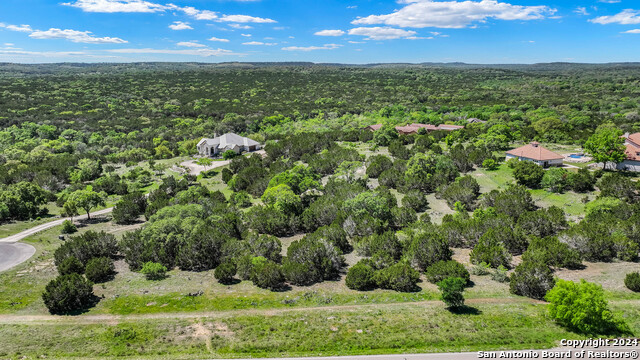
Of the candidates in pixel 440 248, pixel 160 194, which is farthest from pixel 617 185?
pixel 160 194

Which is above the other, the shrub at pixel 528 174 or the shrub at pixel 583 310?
the shrub at pixel 528 174

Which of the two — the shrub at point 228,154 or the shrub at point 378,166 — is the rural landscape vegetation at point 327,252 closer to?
the shrub at point 228,154

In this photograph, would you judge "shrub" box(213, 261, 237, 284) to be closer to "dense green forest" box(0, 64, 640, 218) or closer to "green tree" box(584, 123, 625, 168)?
"dense green forest" box(0, 64, 640, 218)

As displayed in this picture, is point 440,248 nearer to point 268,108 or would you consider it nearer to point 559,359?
point 559,359

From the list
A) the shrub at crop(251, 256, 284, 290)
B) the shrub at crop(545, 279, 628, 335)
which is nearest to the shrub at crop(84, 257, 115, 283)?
the shrub at crop(251, 256, 284, 290)

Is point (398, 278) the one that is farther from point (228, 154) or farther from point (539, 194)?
point (228, 154)

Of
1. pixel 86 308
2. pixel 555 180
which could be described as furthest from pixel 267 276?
pixel 555 180

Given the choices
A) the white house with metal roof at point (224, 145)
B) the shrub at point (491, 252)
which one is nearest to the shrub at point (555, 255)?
the shrub at point (491, 252)
